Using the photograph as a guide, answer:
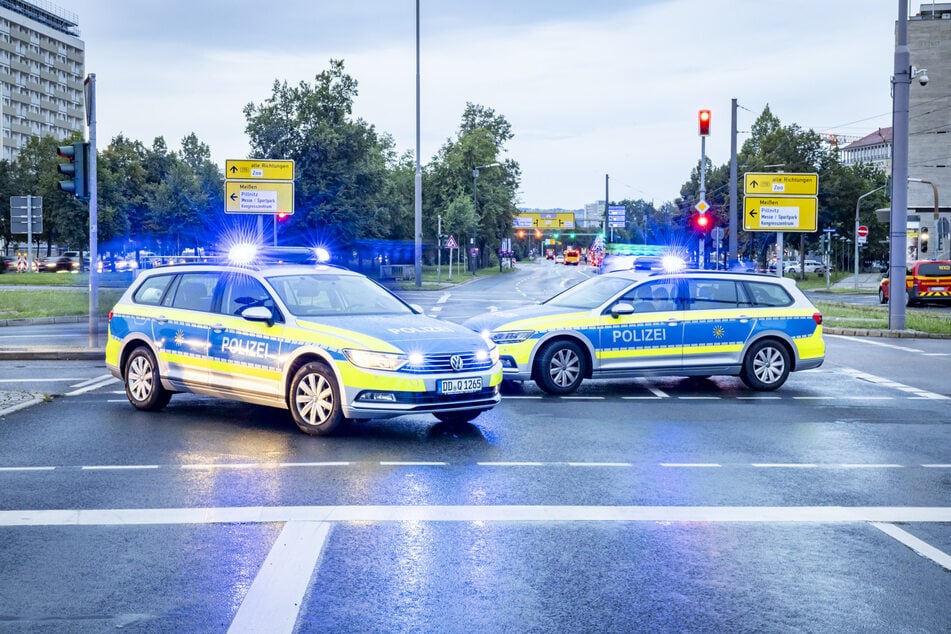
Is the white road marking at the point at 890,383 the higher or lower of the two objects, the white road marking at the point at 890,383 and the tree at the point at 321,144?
the lower

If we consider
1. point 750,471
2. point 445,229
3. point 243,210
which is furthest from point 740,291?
point 445,229

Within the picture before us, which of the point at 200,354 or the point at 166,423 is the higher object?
the point at 200,354

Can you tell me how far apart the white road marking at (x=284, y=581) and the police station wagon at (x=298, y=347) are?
296 centimetres

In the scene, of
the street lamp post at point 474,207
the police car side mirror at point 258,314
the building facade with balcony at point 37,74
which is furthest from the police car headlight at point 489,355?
the building facade with balcony at point 37,74

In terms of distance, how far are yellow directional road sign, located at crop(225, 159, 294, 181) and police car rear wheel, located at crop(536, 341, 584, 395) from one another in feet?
73.6

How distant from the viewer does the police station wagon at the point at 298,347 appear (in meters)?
9.38

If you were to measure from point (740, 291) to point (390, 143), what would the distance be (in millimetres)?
107476

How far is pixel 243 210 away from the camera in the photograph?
34000 millimetres

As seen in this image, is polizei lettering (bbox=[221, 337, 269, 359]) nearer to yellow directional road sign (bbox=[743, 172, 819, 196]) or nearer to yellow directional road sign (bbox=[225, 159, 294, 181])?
yellow directional road sign (bbox=[743, 172, 819, 196])

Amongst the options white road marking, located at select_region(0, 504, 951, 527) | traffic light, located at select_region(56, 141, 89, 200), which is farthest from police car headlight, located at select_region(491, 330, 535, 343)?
traffic light, located at select_region(56, 141, 89, 200)

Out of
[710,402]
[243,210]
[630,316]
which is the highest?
[243,210]

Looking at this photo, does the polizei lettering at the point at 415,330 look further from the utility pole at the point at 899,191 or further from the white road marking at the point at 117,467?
the utility pole at the point at 899,191

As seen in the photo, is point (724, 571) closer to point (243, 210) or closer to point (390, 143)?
point (243, 210)

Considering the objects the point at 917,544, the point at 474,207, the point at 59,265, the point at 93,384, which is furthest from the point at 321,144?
the point at 917,544
